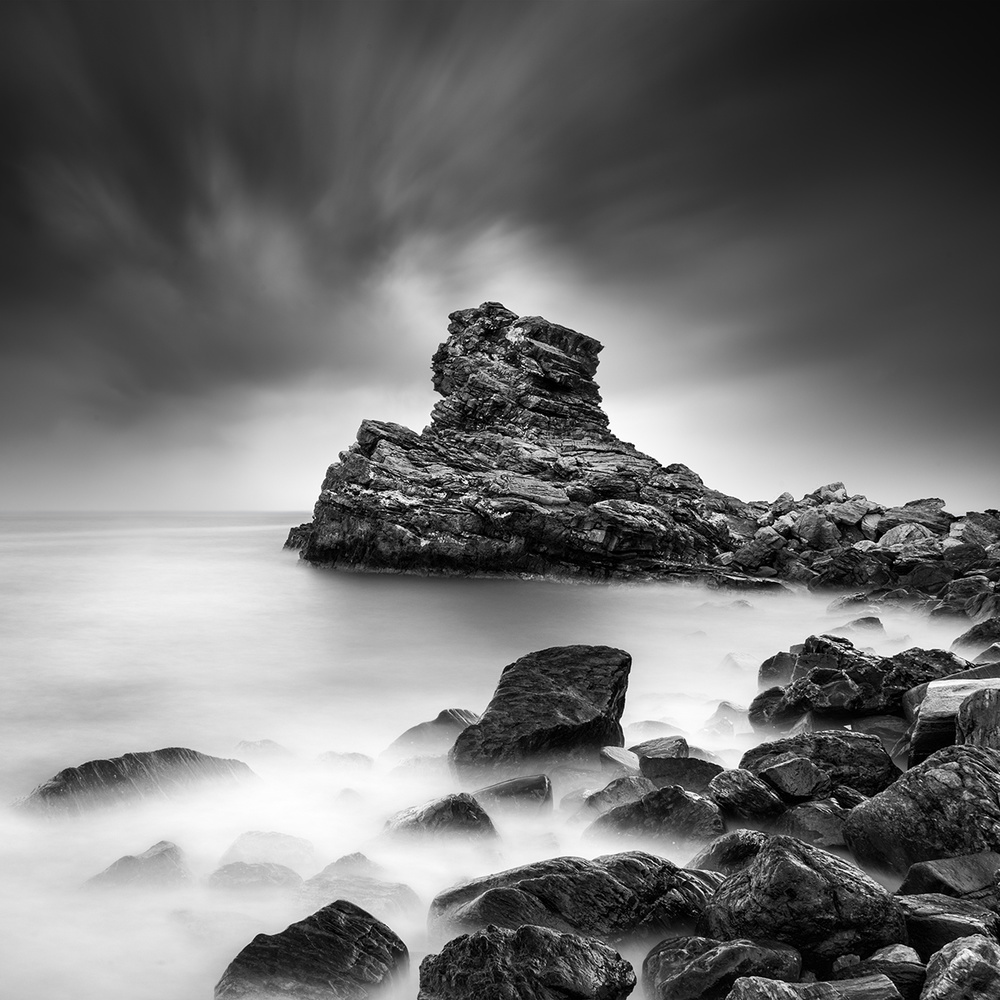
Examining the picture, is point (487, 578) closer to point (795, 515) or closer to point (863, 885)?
point (795, 515)

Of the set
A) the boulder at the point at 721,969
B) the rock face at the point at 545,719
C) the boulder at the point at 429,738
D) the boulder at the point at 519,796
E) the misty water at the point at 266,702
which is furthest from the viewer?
the boulder at the point at 429,738

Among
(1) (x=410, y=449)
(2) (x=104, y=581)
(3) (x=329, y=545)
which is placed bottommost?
(2) (x=104, y=581)

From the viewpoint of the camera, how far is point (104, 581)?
29562 mm

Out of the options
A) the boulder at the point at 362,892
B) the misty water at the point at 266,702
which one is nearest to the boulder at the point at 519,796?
the misty water at the point at 266,702

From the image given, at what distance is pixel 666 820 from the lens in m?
5.22

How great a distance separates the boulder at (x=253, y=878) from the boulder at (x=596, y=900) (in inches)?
51.4

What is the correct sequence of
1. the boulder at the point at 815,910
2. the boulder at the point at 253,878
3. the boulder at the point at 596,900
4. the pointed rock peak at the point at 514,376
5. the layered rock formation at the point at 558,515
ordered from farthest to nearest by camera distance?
the pointed rock peak at the point at 514,376 < the layered rock formation at the point at 558,515 < the boulder at the point at 253,878 < the boulder at the point at 596,900 < the boulder at the point at 815,910

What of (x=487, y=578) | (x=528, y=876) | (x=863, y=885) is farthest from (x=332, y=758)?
(x=487, y=578)

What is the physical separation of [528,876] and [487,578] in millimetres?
23654

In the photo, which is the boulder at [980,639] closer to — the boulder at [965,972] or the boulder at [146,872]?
the boulder at [965,972]

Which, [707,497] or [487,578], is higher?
[707,497]

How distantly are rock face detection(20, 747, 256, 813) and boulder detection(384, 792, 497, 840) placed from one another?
7.71 ft

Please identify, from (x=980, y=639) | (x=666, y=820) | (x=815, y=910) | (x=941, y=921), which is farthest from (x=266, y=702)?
(x=980, y=639)

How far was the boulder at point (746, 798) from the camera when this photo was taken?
5.24 metres
